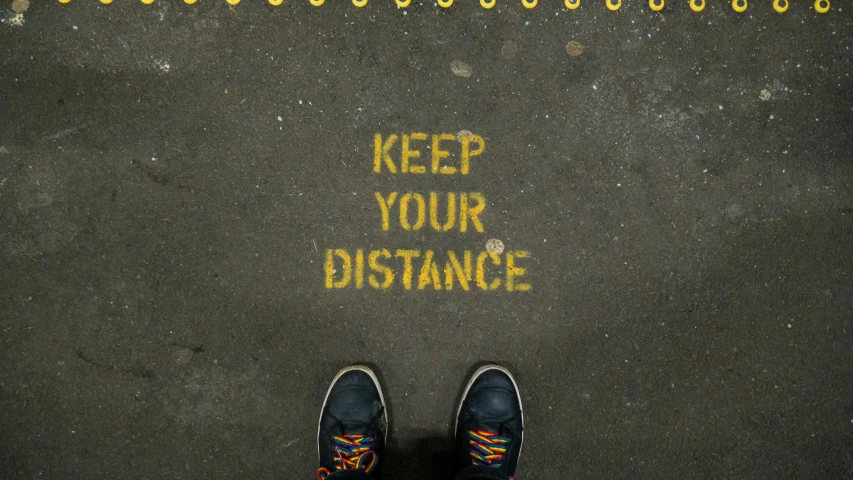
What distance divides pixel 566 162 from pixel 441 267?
859mm

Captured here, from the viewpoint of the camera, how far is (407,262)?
245 centimetres

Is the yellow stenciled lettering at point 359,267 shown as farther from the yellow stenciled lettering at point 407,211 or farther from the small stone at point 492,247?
the small stone at point 492,247

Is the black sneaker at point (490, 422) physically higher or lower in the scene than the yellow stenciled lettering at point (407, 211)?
lower

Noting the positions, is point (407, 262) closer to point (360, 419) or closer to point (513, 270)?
point (513, 270)

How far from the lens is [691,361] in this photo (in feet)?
8.15

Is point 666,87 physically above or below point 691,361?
above

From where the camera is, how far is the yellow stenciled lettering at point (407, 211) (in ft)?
8.04

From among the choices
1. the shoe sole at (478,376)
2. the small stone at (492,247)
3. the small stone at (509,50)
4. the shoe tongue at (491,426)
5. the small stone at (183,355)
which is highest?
the small stone at (509,50)

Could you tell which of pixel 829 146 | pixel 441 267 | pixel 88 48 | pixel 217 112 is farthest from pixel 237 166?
pixel 829 146

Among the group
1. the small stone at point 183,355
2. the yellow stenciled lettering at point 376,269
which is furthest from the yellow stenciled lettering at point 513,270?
the small stone at point 183,355

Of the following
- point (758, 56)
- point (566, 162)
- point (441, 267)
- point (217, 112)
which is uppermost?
point (758, 56)

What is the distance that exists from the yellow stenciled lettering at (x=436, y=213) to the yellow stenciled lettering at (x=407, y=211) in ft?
0.14

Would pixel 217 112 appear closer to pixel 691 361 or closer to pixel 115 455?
pixel 115 455

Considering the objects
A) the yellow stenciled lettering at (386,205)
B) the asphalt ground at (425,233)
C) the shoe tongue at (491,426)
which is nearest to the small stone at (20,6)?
the asphalt ground at (425,233)
